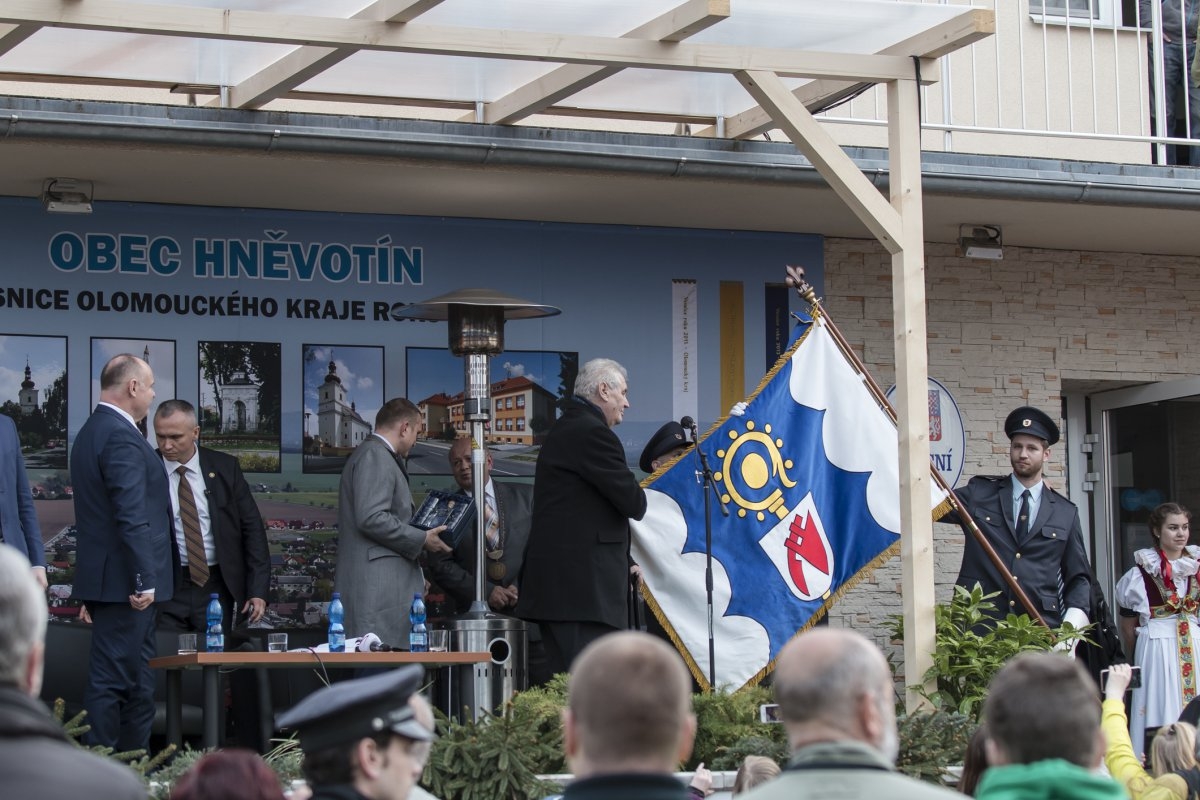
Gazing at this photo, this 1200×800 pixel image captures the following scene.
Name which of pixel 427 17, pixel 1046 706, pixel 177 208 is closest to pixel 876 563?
pixel 427 17

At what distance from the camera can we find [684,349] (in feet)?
34.6

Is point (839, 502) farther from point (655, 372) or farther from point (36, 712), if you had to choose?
point (36, 712)

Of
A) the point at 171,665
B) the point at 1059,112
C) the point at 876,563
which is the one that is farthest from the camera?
the point at 1059,112

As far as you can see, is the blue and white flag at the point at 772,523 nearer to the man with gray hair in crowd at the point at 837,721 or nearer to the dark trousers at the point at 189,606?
the dark trousers at the point at 189,606

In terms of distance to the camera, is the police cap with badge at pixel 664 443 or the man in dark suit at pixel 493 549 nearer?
the police cap with badge at pixel 664 443

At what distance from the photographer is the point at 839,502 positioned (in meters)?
9.08

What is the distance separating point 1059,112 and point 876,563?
3595mm

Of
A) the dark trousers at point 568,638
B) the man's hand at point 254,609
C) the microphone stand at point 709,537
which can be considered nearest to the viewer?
the dark trousers at point 568,638

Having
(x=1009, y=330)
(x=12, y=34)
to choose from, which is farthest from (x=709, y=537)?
(x=12, y=34)

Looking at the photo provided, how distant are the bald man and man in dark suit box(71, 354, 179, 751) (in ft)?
16.4

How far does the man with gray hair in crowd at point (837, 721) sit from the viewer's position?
10.1ft

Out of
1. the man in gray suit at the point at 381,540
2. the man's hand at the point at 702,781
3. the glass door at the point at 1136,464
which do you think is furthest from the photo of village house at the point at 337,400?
the glass door at the point at 1136,464

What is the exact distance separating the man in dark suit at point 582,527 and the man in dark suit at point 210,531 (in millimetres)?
1473

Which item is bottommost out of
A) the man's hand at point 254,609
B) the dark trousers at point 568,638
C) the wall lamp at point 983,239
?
the dark trousers at point 568,638
